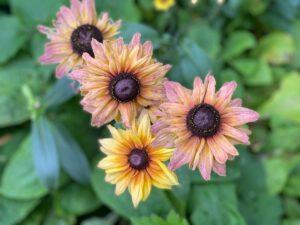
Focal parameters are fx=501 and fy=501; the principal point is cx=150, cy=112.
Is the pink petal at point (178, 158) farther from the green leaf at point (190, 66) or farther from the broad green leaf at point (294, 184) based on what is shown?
the broad green leaf at point (294, 184)

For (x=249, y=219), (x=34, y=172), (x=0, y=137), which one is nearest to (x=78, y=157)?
(x=34, y=172)

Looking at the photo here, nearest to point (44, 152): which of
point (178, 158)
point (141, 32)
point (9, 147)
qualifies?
point (9, 147)

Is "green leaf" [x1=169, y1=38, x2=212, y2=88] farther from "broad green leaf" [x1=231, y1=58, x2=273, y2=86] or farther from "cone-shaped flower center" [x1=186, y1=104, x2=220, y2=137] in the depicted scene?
"cone-shaped flower center" [x1=186, y1=104, x2=220, y2=137]

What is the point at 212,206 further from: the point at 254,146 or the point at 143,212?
the point at 254,146

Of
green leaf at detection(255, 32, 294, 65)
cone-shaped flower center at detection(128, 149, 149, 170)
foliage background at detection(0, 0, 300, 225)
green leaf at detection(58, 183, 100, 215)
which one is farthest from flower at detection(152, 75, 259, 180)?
green leaf at detection(255, 32, 294, 65)

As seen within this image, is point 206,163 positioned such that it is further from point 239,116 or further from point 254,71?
point 254,71

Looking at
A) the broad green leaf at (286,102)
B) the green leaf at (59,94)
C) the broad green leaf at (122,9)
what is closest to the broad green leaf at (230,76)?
the broad green leaf at (286,102)
